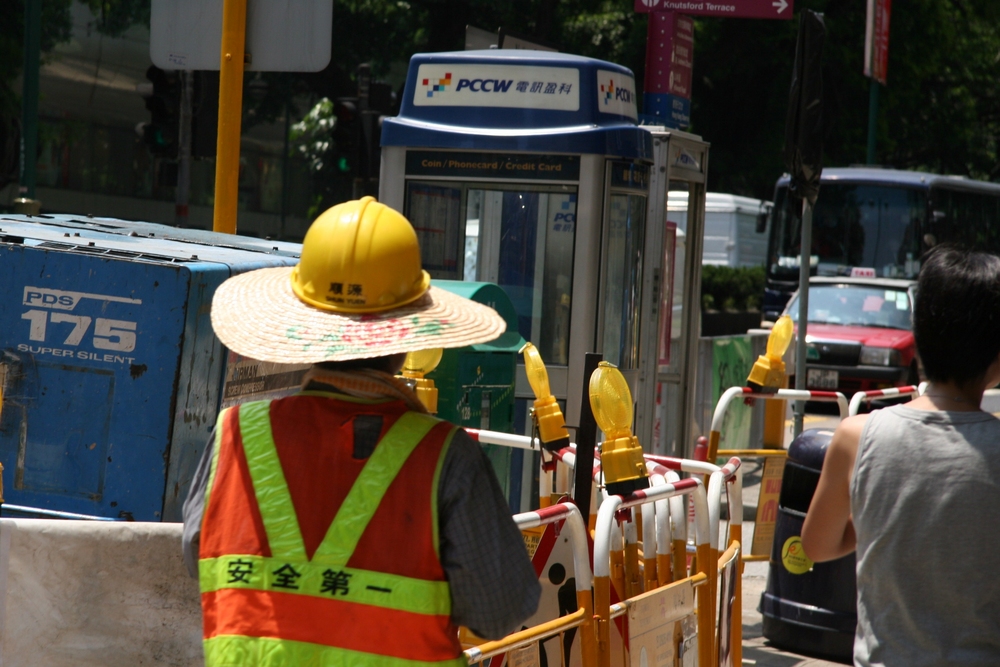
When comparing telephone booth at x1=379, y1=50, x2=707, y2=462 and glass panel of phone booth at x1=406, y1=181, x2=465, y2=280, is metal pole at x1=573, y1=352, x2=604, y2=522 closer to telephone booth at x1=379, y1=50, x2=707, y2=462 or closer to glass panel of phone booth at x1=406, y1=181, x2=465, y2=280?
telephone booth at x1=379, y1=50, x2=707, y2=462

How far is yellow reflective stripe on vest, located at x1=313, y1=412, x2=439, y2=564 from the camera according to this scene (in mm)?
2184

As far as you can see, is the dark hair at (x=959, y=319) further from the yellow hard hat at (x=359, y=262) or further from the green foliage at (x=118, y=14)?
the green foliage at (x=118, y=14)

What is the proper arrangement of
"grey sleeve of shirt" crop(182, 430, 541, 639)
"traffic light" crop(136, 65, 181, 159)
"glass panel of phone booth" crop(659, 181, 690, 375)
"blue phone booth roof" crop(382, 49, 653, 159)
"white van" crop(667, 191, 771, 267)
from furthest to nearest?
"white van" crop(667, 191, 771, 267), "traffic light" crop(136, 65, 181, 159), "glass panel of phone booth" crop(659, 181, 690, 375), "blue phone booth roof" crop(382, 49, 653, 159), "grey sleeve of shirt" crop(182, 430, 541, 639)

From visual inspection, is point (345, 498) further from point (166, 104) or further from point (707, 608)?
point (166, 104)

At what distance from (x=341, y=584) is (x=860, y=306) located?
16721 millimetres

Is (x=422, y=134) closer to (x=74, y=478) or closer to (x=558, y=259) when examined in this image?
(x=558, y=259)

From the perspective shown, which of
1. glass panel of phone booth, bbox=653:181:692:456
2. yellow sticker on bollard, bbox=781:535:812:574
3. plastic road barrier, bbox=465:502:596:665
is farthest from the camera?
glass panel of phone booth, bbox=653:181:692:456

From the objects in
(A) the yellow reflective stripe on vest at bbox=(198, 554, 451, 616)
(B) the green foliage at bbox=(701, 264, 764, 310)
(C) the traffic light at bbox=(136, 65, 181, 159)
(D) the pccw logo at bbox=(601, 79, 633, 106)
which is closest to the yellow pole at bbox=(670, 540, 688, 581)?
(A) the yellow reflective stripe on vest at bbox=(198, 554, 451, 616)

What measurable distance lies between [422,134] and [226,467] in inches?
203

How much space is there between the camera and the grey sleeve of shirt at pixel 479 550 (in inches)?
85.6

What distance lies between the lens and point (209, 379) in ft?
13.5

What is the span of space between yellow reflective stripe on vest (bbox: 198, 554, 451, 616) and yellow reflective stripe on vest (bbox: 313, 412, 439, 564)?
1.2 inches

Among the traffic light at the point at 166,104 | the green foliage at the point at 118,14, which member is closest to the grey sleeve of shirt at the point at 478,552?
the traffic light at the point at 166,104

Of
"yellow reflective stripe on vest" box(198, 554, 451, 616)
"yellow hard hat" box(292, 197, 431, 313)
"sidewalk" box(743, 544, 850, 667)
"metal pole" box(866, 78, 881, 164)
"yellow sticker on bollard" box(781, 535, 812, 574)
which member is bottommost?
"sidewalk" box(743, 544, 850, 667)
